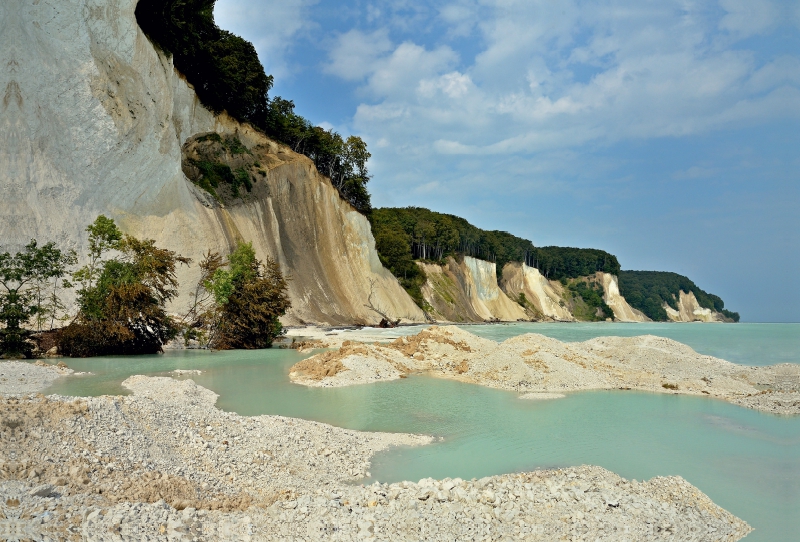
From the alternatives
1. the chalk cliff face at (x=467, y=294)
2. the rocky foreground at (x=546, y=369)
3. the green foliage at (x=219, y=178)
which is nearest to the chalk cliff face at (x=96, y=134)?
the green foliage at (x=219, y=178)

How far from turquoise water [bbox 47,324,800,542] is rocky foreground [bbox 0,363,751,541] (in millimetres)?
1037

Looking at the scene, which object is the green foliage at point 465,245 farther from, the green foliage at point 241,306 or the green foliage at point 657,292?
the green foliage at point 241,306

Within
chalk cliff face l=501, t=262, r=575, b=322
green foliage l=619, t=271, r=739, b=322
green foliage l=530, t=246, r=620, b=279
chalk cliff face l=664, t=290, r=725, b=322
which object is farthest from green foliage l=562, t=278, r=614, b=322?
chalk cliff face l=664, t=290, r=725, b=322

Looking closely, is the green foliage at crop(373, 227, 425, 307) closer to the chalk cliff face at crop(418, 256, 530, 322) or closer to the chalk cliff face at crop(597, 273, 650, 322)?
the chalk cliff face at crop(418, 256, 530, 322)

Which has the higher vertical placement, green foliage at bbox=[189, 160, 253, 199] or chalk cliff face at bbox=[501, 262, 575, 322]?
green foliage at bbox=[189, 160, 253, 199]

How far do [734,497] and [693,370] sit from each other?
13.8 metres

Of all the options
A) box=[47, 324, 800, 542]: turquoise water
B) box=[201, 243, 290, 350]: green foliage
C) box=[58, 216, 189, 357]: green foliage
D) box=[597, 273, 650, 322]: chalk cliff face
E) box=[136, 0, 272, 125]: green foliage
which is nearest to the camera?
box=[47, 324, 800, 542]: turquoise water

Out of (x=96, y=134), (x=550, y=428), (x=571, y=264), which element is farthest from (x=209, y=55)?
(x=571, y=264)

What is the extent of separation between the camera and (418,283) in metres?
62.3

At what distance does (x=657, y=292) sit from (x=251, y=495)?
456 ft

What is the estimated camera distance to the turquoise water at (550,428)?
721 cm

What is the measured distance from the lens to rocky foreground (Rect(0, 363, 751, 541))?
4414mm

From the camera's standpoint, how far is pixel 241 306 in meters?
23.5

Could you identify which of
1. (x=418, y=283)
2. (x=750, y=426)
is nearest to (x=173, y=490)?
(x=750, y=426)
